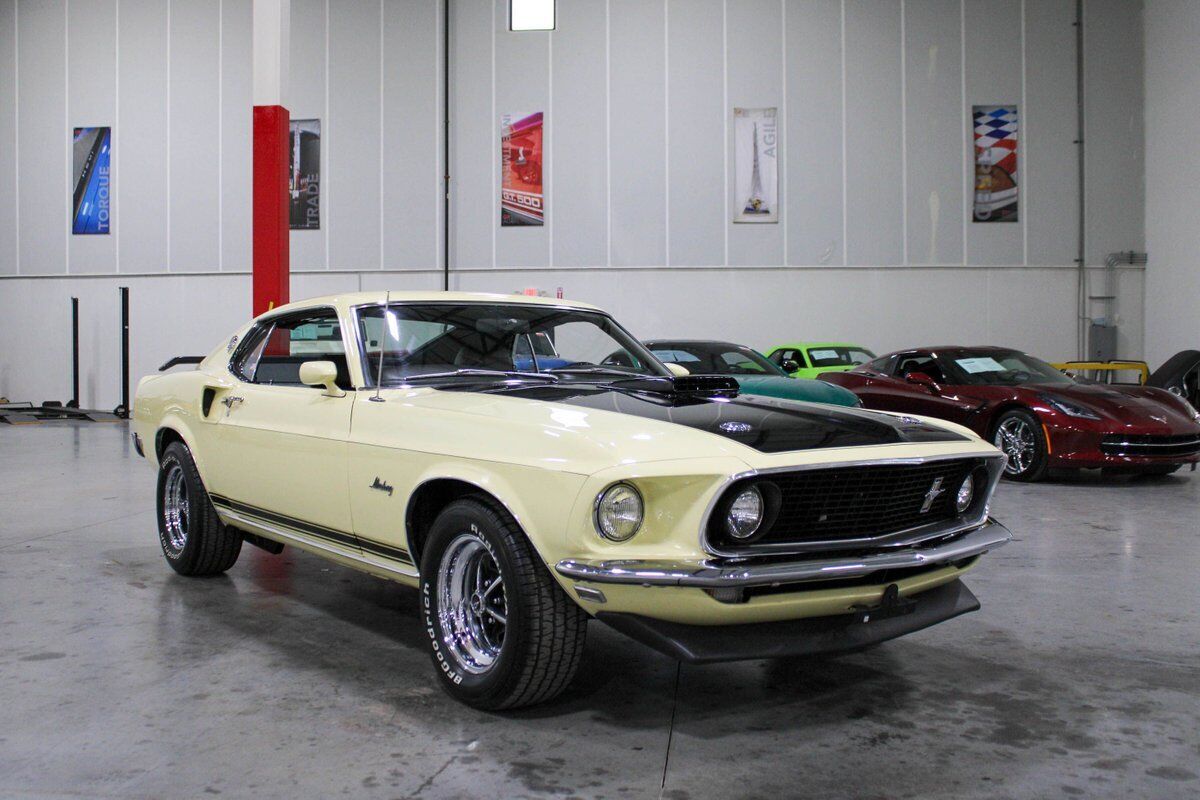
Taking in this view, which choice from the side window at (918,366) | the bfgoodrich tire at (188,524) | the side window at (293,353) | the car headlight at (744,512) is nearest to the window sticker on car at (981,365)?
the side window at (918,366)

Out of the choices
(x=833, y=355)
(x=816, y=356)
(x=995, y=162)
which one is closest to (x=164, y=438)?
(x=816, y=356)

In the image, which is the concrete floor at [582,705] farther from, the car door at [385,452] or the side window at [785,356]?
the side window at [785,356]

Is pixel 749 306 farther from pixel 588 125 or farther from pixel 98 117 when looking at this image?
pixel 98 117

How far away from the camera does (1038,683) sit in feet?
9.59

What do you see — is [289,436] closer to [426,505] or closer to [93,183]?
[426,505]

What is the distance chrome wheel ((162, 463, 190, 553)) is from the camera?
446 cm

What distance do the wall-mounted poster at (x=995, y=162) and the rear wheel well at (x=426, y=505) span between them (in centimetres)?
1346

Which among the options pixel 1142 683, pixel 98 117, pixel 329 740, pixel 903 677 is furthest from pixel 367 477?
pixel 98 117

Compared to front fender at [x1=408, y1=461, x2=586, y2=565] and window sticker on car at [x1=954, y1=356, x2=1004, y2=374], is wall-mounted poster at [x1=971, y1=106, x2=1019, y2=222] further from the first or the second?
front fender at [x1=408, y1=461, x2=586, y2=565]

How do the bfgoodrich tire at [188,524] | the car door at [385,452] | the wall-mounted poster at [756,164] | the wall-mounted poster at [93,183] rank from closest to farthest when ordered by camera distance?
the car door at [385,452] → the bfgoodrich tire at [188,524] → the wall-mounted poster at [756,164] → the wall-mounted poster at [93,183]

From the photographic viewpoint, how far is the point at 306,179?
1544 centimetres

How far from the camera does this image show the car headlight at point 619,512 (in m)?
2.31

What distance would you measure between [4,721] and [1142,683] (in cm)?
324

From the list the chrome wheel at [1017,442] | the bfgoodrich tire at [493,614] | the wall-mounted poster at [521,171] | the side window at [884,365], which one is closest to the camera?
the bfgoodrich tire at [493,614]
